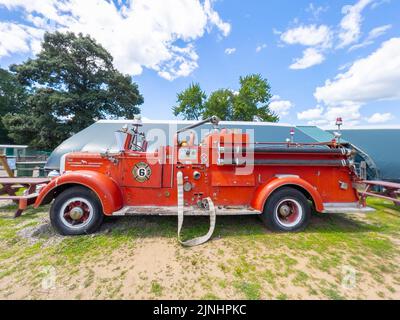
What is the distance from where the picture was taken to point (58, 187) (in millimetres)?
3395

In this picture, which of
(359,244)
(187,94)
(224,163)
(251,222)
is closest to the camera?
(359,244)

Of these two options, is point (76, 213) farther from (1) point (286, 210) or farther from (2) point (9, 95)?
(2) point (9, 95)

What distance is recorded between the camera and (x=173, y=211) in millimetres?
3287

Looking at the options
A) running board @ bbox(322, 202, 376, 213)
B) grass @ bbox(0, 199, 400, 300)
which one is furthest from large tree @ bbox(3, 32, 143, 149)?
running board @ bbox(322, 202, 376, 213)

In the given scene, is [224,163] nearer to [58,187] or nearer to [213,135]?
[213,135]

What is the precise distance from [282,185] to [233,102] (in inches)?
948

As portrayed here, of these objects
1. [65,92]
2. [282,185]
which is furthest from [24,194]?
[65,92]

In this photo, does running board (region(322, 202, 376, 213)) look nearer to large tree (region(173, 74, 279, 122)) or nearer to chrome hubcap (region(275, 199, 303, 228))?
chrome hubcap (region(275, 199, 303, 228))

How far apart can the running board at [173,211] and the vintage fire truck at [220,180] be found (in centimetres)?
2

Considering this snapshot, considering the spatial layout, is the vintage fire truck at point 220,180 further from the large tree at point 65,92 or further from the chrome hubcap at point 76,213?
the large tree at point 65,92

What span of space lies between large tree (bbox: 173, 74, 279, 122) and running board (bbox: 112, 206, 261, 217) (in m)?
22.7

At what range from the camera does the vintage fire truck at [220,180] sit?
11.1 ft
